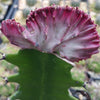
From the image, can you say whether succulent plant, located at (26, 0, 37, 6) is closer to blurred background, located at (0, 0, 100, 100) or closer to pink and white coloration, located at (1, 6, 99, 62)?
blurred background, located at (0, 0, 100, 100)

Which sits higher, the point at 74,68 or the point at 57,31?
the point at 74,68

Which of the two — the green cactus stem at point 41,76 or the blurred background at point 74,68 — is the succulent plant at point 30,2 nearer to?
the blurred background at point 74,68

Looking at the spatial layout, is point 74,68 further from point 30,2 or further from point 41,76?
point 30,2

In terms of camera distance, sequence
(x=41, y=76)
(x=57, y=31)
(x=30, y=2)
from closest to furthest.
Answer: (x=57, y=31) < (x=41, y=76) < (x=30, y=2)

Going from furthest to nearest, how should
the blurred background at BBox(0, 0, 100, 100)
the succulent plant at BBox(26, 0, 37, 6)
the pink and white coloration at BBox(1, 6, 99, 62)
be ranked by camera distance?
1. the succulent plant at BBox(26, 0, 37, 6)
2. the blurred background at BBox(0, 0, 100, 100)
3. the pink and white coloration at BBox(1, 6, 99, 62)

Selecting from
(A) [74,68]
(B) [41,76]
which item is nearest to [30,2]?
(A) [74,68]

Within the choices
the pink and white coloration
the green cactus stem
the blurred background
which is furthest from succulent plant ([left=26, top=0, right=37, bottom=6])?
the pink and white coloration

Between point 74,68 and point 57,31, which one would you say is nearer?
point 57,31

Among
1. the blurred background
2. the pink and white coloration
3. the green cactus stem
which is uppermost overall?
the blurred background

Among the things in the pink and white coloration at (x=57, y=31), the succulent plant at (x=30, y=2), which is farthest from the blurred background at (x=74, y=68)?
the pink and white coloration at (x=57, y=31)
